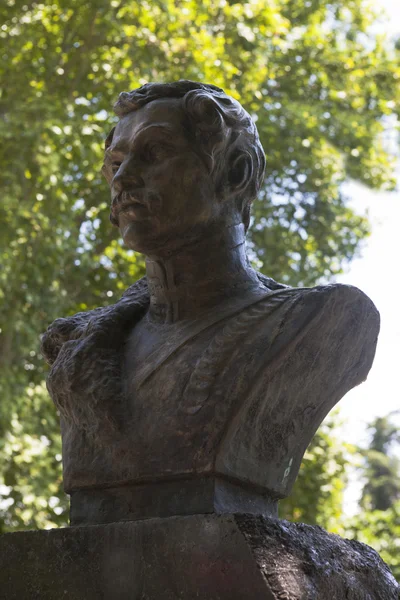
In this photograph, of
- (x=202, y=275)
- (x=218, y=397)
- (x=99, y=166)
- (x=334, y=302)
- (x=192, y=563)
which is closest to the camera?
(x=192, y=563)

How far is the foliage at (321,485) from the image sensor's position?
980cm

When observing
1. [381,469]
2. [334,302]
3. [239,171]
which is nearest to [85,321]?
[239,171]

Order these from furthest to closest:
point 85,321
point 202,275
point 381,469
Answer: point 381,469 → point 85,321 → point 202,275

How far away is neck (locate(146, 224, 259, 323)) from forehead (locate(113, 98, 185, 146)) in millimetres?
387

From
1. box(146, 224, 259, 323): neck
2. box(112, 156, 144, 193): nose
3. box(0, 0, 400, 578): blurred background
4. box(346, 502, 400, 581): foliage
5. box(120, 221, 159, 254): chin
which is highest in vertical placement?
box(112, 156, 144, 193): nose

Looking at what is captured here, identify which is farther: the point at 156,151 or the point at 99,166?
the point at 99,166

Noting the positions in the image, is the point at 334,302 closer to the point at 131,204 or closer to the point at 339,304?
the point at 339,304

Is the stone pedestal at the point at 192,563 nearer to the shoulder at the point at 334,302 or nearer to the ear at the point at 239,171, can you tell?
the shoulder at the point at 334,302

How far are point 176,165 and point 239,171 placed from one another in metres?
0.26

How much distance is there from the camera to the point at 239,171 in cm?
309

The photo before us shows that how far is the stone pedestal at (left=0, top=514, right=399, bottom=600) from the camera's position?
239 centimetres

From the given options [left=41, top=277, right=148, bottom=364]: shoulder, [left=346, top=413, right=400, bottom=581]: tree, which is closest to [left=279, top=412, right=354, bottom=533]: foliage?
[left=346, top=413, right=400, bottom=581]: tree

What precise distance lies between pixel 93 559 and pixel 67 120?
6296 mm

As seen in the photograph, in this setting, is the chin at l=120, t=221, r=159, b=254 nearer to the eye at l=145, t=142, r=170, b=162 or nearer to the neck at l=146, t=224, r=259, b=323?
the neck at l=146, t=224, r=259, b=323
